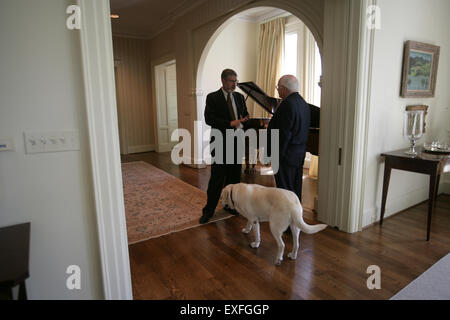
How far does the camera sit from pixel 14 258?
1043mm

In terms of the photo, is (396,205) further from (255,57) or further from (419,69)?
(255,57)

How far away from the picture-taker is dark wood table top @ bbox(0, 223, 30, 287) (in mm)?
946

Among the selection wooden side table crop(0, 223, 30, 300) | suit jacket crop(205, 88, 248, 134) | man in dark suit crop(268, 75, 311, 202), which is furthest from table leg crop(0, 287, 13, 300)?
suit jacket crop(205, 88, 248, 134)

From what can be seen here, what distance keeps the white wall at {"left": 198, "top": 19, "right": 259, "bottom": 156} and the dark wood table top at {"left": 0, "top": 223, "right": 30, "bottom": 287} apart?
4521 mm

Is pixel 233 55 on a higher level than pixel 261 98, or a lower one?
higher

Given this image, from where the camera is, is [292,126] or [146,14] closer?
[292,126]

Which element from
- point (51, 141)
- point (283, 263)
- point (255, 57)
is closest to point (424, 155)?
point (283, 263)

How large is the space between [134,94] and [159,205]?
4724mm

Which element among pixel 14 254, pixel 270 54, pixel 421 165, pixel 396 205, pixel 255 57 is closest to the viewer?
pixel 14 254

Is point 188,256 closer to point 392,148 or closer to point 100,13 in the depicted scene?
point 100,13

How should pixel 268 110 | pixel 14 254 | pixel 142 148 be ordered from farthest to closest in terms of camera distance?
pixel 142 148
pixel 268 110
pixel 14 254

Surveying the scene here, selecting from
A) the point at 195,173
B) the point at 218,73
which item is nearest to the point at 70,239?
the point at 195,173

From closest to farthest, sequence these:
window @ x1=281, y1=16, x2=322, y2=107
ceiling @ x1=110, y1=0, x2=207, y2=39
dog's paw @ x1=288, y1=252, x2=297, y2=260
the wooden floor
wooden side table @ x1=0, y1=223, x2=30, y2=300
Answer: wooden side table @ x1=0, y1=223, x2=30, y2=300
the wooden floor
dog's paw @ x1=288, y1=252, x2=297, y2=260
ceiling @ x1=110, y1=0, x2=207, y2=39
window @ x1=281, y1=16, x2=322, y2=107

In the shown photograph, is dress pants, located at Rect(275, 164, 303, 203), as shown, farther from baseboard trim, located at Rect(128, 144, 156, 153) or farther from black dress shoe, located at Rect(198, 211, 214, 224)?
baseboard trim, located at Rect(128, 144, 156, 153)
